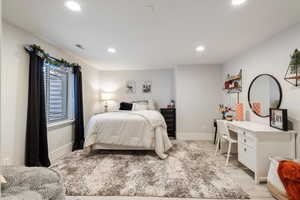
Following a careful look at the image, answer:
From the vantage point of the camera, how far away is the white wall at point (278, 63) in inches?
79.1

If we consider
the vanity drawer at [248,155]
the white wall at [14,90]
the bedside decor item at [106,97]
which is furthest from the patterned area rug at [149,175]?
the bedside decor item at [106,97]

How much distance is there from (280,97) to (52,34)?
3.80 metres

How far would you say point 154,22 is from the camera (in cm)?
199

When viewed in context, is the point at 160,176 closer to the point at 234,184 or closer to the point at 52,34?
the point at 234,184

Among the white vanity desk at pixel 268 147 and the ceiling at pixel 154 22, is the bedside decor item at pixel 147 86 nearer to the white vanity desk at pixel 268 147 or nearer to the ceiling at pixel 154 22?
the ceiling at pixel 154 22

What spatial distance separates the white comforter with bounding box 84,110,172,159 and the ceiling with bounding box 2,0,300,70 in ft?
4.99

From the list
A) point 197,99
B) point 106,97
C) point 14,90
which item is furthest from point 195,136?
point 14,90

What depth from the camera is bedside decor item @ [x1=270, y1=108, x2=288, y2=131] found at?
78.1 inches

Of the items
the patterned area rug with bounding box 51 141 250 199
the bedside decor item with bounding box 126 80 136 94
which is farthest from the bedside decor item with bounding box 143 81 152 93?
the patterned area rug with bounding box 51 141 250 199

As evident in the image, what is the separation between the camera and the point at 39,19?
1.93 m

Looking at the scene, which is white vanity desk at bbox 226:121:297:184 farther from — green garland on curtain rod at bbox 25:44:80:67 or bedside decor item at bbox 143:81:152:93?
green garland on curtain rod at bbox 25:44:80:67

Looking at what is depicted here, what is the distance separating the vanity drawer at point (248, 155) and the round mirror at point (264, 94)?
746 mm

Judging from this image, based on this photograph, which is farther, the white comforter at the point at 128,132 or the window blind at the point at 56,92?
the white comforter at the point at 128,132

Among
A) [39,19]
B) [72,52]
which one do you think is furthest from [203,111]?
[39,19]
